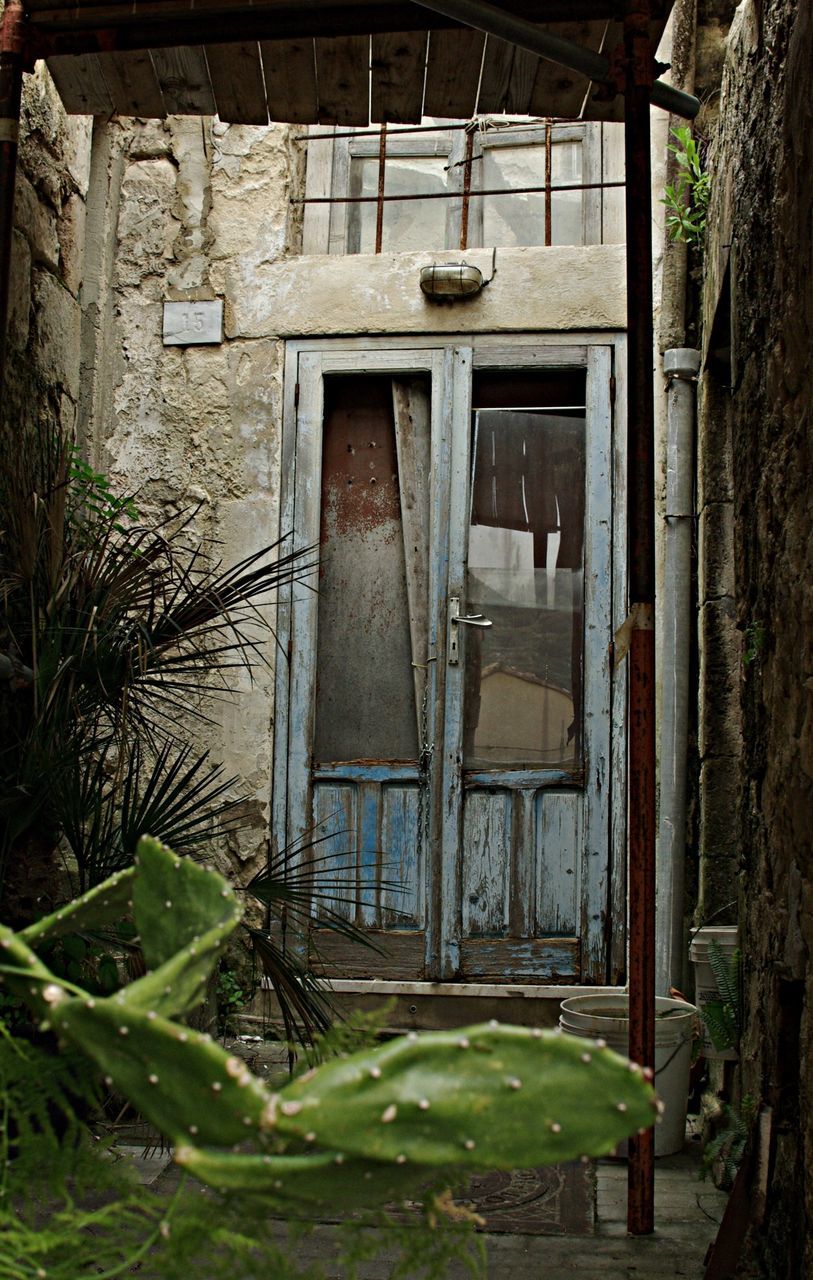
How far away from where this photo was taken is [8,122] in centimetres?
274

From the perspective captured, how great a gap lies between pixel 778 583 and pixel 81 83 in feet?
7.35

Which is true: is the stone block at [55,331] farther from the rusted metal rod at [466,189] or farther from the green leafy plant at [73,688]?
the rusted metal rod at [466,189]

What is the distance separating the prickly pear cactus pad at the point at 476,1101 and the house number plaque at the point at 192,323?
179 inches

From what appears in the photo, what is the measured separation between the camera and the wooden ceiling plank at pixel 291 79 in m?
3.03

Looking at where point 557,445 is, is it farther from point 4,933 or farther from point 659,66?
point 4,933

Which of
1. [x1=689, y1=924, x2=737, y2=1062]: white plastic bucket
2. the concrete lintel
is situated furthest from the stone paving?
the concrete lintel

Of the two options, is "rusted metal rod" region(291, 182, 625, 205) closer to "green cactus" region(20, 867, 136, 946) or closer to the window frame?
the window frame

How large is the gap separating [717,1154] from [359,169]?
13.5 feet

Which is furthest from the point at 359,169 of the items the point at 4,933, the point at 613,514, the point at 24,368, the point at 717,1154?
the point at 4,933

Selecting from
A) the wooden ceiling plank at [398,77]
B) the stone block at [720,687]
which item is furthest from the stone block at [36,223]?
the stone block at [720,687]

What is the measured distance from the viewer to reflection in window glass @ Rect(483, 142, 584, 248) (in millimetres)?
5016

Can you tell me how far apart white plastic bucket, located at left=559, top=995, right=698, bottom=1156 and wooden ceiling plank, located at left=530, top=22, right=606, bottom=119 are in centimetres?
251

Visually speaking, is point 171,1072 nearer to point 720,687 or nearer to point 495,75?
point 495,75

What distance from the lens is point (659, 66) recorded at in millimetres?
2758
